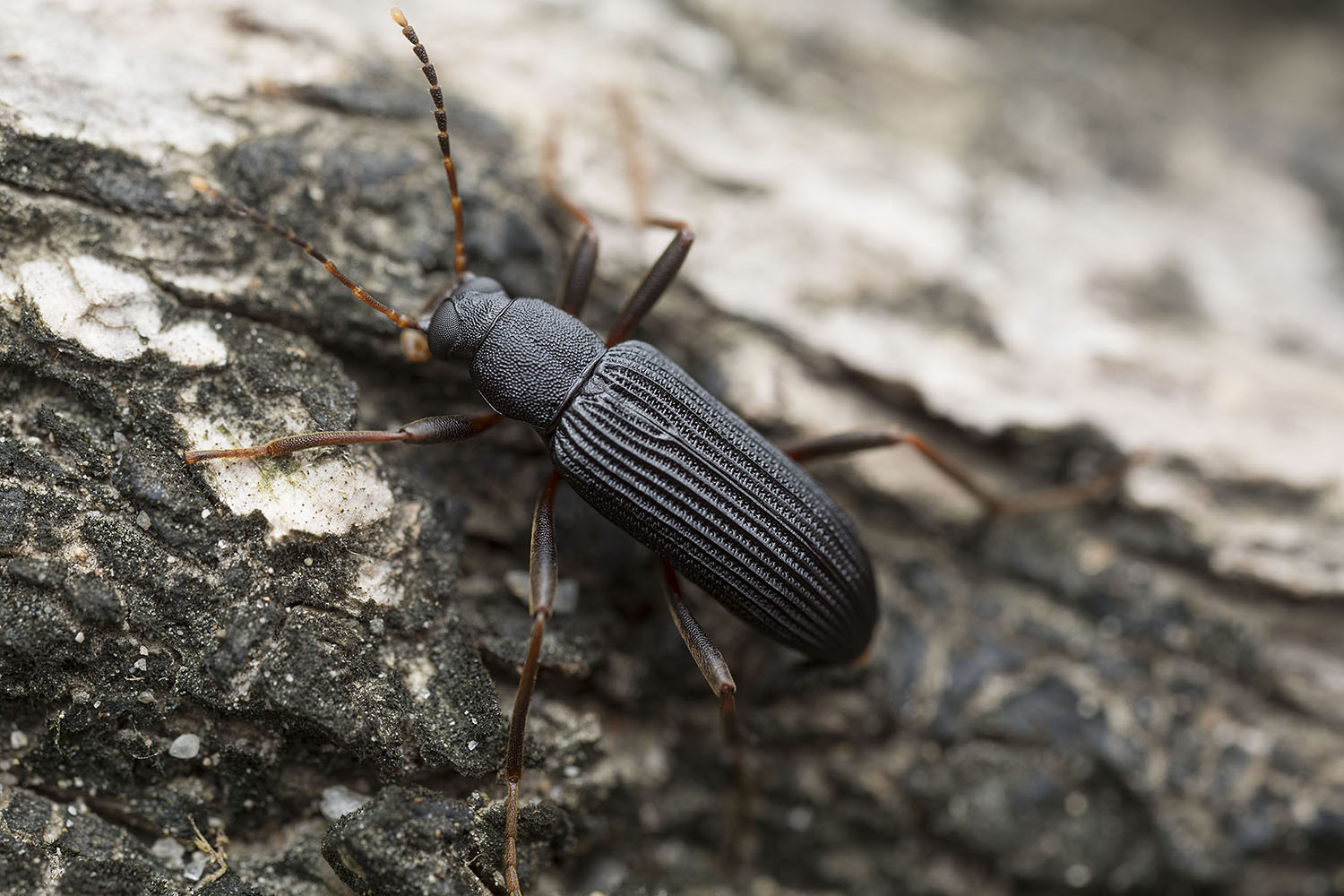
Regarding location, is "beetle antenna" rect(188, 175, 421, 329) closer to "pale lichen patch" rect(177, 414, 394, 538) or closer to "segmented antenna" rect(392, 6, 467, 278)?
"segmented antenna" rect(392, 6, 467, 278)

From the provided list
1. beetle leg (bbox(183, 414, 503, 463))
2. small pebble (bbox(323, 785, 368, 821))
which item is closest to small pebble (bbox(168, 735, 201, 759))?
small pebble (bbox(323, 785, 368, 821))

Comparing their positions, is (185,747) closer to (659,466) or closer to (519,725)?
(519,725)

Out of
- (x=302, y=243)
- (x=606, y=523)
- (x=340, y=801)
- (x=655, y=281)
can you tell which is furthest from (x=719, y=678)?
(x=302, y=243)

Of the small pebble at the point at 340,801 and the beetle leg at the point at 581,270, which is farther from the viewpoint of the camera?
the beetle leg at the point at 581,270

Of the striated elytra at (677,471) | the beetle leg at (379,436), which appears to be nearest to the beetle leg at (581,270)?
the striated elytra at (677,471)

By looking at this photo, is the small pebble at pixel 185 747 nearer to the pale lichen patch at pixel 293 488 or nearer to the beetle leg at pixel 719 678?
the pale lichen patch at pixel 293 488

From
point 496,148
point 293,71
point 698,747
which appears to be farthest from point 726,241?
point 698,747
